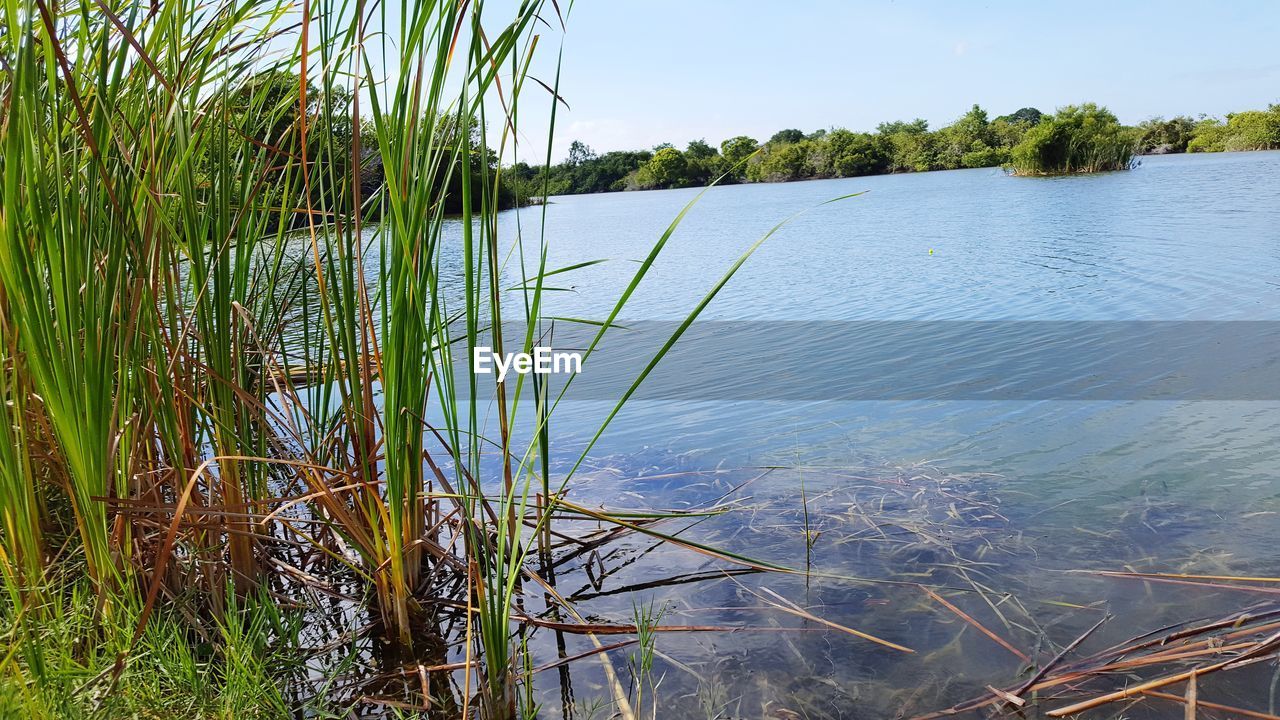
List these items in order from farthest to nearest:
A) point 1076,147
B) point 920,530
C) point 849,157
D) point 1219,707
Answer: point 849,157, point 1076,147, point 920,530, point 1219,707

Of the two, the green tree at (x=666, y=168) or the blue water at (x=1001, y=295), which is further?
the green tree at (x=666, y=168)

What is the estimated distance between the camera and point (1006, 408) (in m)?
3.38

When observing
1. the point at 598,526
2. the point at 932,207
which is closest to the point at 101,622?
the point at 598,526

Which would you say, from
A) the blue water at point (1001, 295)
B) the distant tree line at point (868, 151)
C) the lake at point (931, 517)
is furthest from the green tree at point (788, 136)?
the lake at point (931, 517)

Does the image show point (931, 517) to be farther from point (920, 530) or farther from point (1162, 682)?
point (1162, 682)

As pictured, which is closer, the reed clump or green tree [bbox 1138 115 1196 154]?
the reed clump

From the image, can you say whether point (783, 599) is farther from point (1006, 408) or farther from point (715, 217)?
point (715, 217)

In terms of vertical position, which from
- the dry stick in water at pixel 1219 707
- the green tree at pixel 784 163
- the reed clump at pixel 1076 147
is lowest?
the dry stick in water at pixel 1219 707

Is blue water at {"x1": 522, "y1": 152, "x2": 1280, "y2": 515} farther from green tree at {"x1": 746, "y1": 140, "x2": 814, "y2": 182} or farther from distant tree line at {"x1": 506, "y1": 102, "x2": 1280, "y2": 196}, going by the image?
green tree at {"x1": 746, "y1": 140, "x2": 814, "y2": 182}

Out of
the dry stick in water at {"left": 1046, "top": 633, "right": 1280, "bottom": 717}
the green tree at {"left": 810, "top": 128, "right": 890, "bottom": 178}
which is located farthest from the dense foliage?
the dry stick in water at {"left": 1046, "top": 633, "right": 1280, "bottom": 717}

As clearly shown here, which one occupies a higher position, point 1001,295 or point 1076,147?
point 1076,147

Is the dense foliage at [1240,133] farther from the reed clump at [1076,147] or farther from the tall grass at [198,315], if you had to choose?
the tall grass at [198,315]

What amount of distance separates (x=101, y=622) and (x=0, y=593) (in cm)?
Result: 29

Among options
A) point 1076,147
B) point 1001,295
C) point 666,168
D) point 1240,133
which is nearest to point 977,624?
point 1001,295
